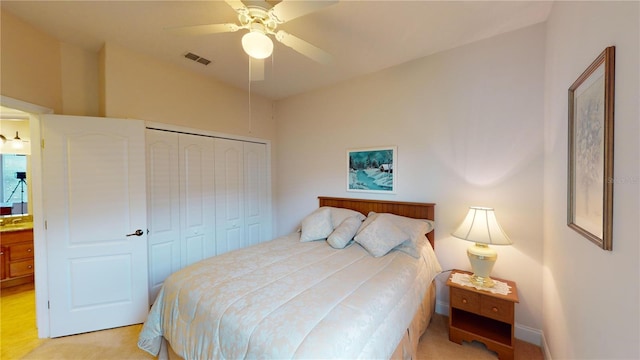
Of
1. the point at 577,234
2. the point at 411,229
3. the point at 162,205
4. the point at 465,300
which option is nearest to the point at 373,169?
the point at 411,229

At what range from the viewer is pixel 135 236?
2.42 m

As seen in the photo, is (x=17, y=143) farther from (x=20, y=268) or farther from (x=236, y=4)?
(x=236, y=4)

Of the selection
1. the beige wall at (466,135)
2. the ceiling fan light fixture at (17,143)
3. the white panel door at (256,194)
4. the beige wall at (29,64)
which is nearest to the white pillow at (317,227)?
the beige wall at (466,135)

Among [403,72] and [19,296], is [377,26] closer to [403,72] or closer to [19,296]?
[403,72]

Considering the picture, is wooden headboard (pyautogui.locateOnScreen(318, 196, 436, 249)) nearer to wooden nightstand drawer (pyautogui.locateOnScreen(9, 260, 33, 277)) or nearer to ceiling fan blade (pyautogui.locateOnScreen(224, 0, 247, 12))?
ceiling fan blade (pyautogui.locateOnScreen(224, 0, 247, 12))

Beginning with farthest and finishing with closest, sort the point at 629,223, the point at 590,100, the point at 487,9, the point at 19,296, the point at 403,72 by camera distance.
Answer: the point at 19,296
the point at 403,72
the point at 487,9
the point at 590,100
the point at 629,223

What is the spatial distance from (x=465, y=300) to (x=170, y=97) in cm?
362

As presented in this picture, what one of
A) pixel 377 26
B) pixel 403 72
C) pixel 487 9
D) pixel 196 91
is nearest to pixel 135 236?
pixel 196 91

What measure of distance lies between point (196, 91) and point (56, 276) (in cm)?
229

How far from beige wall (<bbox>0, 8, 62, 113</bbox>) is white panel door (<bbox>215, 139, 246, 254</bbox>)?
1539 mm

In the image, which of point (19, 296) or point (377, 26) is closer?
point (377, 26)

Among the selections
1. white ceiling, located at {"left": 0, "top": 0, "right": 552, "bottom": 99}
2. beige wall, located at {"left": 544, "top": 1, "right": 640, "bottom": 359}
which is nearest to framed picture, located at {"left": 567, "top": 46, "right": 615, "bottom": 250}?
beige wall, located at {"left": 544, "top": 1, "right": 640, "bottom": 359}

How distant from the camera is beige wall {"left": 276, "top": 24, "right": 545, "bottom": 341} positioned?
82.4 inches

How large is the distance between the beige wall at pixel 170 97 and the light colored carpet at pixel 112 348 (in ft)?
6.87
